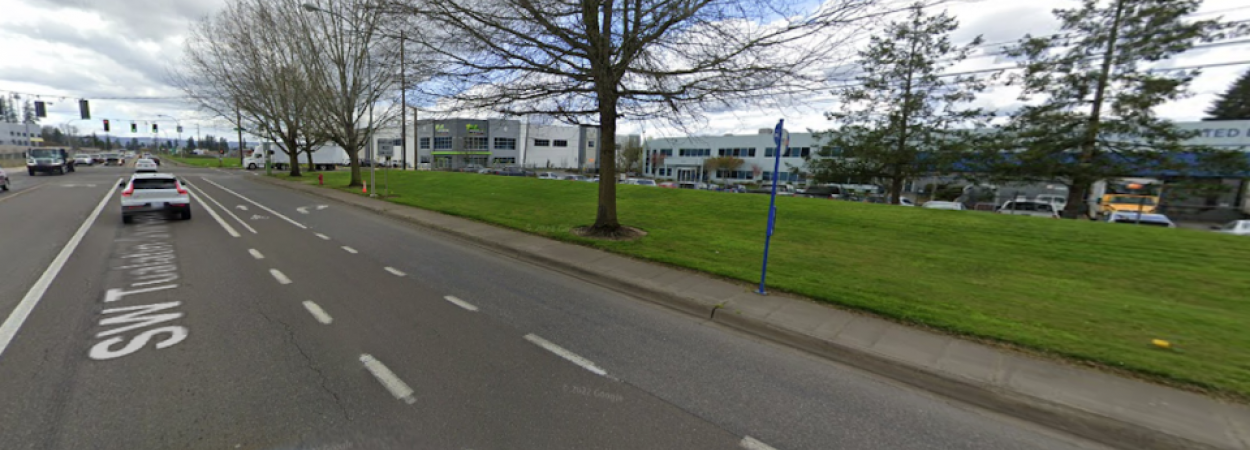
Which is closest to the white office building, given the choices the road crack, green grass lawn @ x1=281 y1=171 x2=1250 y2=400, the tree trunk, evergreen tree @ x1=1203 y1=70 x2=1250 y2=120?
evergreen tree @ x1=1203 y1=70 x2=1250 y2=120

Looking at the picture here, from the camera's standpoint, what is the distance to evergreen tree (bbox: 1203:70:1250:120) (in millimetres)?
25594

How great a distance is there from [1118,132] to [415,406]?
85.5ft

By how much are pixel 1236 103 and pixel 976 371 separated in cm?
4148

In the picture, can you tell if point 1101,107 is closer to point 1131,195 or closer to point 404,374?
point 1131,195

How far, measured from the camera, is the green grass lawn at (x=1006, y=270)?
4.57m

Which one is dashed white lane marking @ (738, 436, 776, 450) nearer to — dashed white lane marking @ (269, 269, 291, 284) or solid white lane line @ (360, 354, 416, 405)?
solid white lane line @ (360, 354, 416, 405)

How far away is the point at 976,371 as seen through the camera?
13.3 feet

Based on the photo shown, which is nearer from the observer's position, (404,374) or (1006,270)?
(404,374)

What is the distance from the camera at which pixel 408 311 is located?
208 inches

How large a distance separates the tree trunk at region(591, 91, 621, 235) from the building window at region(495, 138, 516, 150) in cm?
7010

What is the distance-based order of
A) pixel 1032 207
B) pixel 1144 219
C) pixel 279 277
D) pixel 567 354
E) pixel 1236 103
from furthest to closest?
pixel 1236 103, pixel 1032 207, pixel 1144 219, pixel 279 277, pixel 567 354

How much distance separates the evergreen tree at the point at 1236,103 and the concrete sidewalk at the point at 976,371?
3423 centimetres

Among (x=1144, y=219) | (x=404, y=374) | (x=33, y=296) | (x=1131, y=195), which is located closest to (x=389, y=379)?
(x=404, y=374)

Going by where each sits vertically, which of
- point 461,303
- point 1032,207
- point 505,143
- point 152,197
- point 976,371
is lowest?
point 461,303
